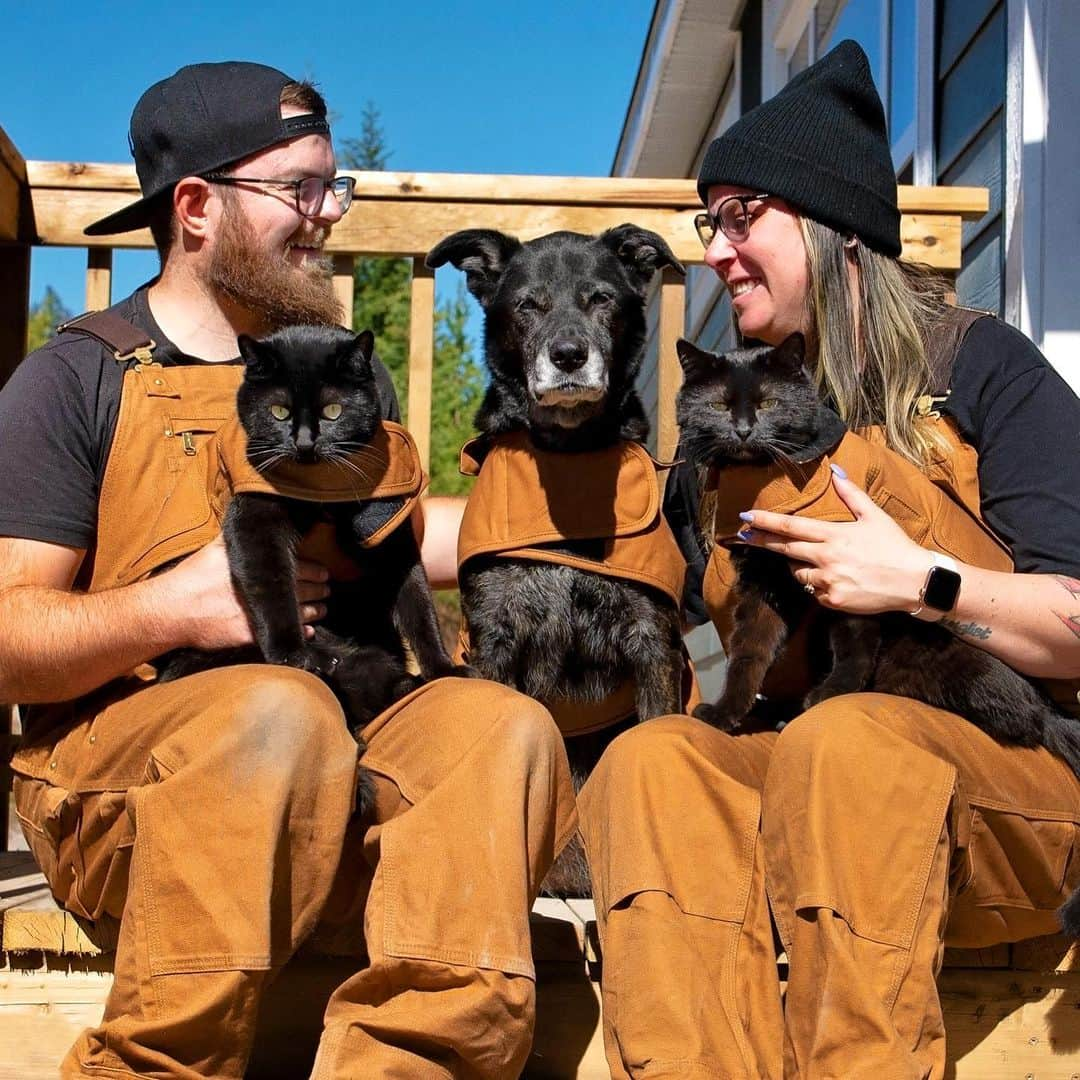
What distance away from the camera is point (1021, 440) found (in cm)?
275

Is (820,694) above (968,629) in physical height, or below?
below

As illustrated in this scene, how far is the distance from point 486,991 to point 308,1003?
601mm

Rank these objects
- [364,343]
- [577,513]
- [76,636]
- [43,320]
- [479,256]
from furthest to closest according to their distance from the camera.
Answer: [43,320], [479,256], [577,513], [364,343], [76,636]

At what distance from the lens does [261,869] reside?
2.19 metres

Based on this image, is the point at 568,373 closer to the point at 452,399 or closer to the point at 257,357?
the point at 257,357

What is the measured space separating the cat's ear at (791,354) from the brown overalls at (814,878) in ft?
2.66

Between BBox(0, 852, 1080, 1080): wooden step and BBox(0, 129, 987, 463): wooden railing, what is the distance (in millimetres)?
1650

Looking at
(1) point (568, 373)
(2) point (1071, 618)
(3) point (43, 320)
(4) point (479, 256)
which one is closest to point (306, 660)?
(1) point (568, 373)

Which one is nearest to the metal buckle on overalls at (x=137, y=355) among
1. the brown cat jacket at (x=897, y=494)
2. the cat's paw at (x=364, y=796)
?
the cat's paw at (x=364, y=796)

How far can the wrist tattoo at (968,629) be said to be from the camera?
263 cm

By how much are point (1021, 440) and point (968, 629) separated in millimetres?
424

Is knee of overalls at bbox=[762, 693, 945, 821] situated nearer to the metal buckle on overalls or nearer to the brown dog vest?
the brown dog vest

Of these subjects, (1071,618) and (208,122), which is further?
(208,122)

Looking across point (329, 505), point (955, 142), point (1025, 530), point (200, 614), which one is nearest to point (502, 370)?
point (329, 505)
